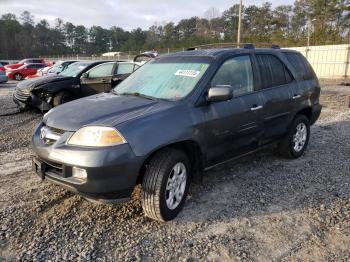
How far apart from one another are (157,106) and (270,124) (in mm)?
1920

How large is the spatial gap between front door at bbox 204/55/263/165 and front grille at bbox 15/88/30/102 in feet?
20.1

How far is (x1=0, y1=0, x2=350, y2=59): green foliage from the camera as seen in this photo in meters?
38.5

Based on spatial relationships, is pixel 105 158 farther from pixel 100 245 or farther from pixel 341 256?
pixel 341 256

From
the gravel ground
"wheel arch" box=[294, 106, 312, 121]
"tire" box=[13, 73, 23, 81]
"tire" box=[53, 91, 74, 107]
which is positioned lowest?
the gravel ground

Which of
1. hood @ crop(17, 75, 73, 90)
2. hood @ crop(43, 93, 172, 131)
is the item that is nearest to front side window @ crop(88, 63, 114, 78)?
hood @ crop(17, 75, 73, 90)

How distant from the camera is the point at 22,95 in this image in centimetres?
849

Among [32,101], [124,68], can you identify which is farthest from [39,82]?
[124,68]

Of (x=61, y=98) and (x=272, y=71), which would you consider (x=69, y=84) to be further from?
(x=272, y=71)

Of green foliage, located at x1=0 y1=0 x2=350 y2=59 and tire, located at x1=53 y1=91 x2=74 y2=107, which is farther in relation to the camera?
green foliage, located at x1=0 y1=0 x2=350 y2=59

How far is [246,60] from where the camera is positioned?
4391 mm

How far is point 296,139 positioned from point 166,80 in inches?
103

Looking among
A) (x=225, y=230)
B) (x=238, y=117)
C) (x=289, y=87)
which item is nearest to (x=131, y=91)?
(x=238, y=117)

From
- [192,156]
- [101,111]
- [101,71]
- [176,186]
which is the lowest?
[176,186]

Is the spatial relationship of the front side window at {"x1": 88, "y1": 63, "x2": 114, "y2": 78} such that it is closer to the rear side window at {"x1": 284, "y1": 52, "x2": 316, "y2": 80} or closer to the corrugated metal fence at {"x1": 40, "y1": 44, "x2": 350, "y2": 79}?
the rear side window at {"x1": 284, "y1": 52, "x2": 316, "y2": 80}
